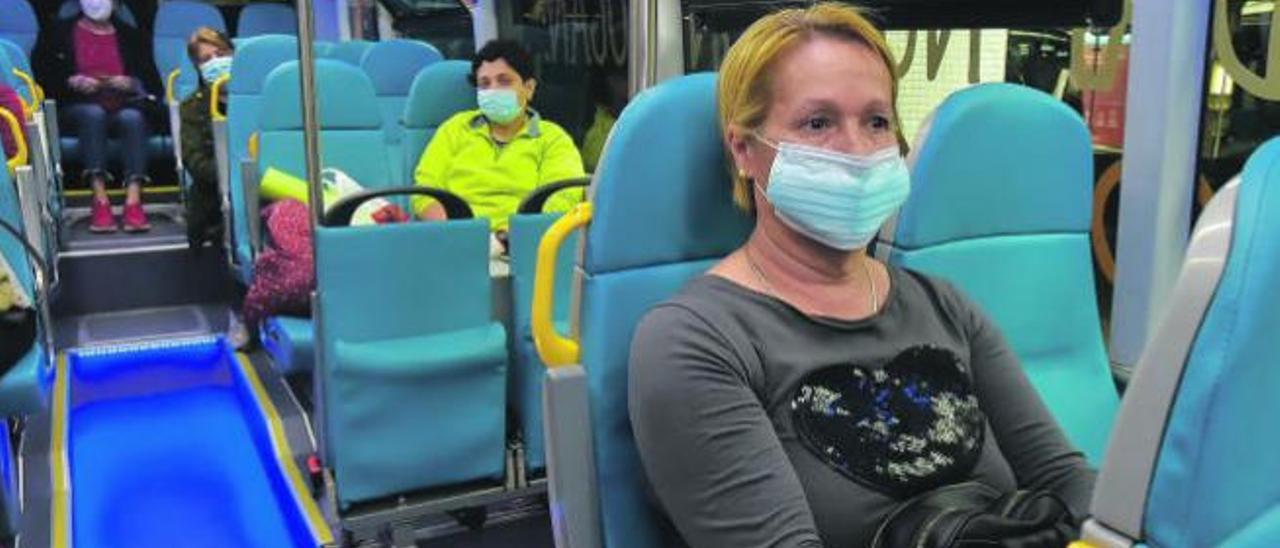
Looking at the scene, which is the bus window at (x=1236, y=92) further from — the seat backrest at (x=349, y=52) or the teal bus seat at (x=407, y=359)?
the seat backrest at (x=349, y=52)

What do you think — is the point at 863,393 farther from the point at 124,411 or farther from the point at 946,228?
the point at 124,411

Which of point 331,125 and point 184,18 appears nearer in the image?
point 331,125

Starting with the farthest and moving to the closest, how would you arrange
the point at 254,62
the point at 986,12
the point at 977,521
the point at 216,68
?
the point at 216,68 → the point at 254,62 → the point at 986,12 → the point at 977,521

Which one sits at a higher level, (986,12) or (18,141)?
(986,12)

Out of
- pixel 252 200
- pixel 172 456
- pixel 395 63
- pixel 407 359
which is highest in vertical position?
pixel 395 63

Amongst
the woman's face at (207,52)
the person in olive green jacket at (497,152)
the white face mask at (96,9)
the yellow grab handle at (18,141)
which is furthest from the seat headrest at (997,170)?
the white face mask at (96,9)

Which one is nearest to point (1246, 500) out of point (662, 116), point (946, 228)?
point (662, 116)

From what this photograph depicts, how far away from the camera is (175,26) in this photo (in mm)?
7633

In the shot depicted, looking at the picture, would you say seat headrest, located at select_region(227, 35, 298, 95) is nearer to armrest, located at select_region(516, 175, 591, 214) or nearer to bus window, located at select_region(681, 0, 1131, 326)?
armrest, located at select_region(516, 175, 591, 214)

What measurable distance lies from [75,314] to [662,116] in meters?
4.68

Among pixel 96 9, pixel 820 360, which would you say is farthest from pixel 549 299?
pixel 96 9

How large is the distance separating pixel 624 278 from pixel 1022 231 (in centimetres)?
90

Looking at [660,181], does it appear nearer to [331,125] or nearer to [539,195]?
[539,195]

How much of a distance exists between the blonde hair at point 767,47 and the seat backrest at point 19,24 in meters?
7.10
